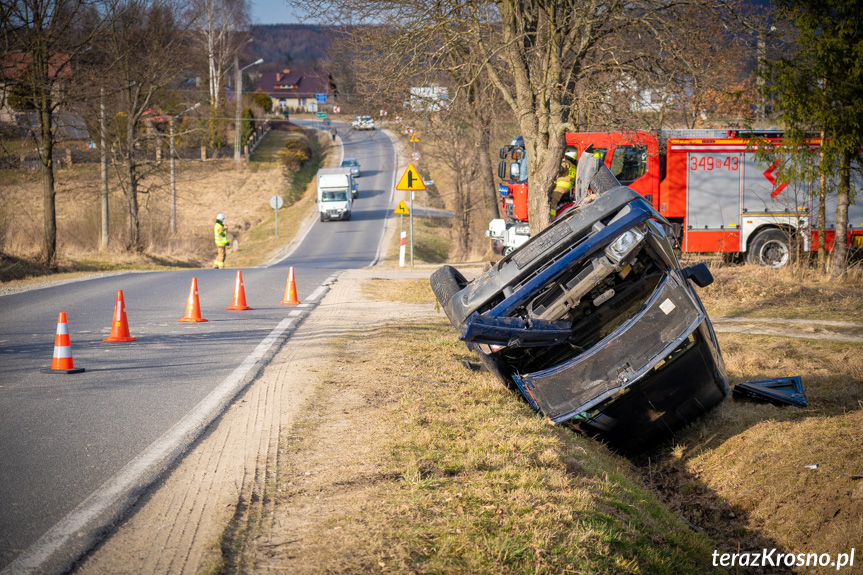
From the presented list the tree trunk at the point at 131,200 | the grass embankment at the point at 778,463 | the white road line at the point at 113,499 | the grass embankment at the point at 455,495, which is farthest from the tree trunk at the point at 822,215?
the tree trunk at the point at 131,200

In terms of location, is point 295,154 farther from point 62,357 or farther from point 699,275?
point 699,275

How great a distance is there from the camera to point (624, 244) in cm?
535

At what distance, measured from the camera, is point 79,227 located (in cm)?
3120

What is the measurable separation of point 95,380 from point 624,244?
511 cm

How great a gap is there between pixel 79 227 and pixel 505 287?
3033 centimetres

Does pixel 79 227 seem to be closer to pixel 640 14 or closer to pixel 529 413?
pixel 640 14

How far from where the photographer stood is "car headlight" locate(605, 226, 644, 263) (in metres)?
5.31

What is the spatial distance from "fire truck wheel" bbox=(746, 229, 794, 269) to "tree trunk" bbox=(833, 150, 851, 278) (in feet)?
13.4

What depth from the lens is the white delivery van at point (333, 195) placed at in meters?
48.1

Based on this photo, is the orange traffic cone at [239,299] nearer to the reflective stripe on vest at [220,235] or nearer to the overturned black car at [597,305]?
the overturned black car at [597,305]

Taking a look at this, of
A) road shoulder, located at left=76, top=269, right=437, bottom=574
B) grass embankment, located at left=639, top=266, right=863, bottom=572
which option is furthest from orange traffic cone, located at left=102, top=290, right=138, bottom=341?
grass embankment, located at left=639, top=266, right=863, bottom=572

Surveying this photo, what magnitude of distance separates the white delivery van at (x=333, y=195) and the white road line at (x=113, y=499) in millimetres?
42234

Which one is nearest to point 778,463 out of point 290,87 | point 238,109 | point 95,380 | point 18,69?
point 95,380

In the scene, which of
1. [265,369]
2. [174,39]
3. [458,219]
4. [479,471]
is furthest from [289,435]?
[174,39]
